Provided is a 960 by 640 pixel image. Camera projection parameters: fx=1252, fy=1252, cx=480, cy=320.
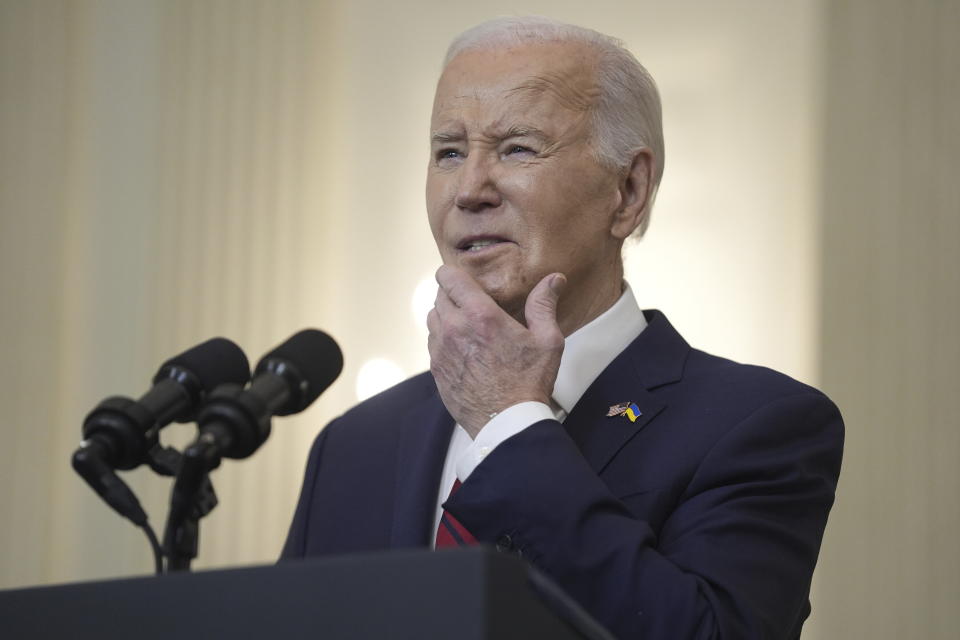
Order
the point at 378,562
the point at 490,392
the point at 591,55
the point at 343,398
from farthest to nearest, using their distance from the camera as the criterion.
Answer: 1. the point at 343,398
2. the point at 591,55
3. the point at 490,392
4. the point at 378,562

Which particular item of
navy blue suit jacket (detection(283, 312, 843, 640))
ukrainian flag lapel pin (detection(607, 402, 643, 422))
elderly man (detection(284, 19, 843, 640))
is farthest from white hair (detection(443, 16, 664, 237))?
ukrainian flag lapel pin (detection(607, 402, 643, 422))

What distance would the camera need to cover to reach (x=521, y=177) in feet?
7.82

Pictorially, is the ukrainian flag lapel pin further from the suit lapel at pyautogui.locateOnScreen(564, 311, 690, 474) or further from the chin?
the chin

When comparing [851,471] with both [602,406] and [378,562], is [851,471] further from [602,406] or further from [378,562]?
[378,562]

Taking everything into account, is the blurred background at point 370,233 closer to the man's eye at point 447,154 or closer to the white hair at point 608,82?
the white hair at point 608,82

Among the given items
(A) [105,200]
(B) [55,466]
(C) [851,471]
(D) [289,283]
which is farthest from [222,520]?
(C) [851,471]

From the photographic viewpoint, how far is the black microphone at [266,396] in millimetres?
1473

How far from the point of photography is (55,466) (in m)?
5.34

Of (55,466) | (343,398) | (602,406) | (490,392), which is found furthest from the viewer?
(343,398)

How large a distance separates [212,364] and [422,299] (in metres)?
4.24

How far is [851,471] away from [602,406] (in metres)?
2.98

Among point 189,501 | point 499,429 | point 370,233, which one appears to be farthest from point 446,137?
point 370,233

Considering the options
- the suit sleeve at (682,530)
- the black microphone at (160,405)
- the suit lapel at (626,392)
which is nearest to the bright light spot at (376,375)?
the suit lapel at (626,392)

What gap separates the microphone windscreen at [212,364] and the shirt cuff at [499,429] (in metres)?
0.39
